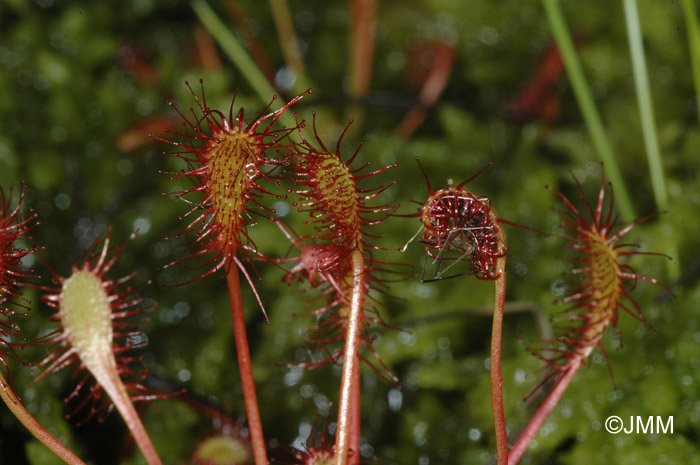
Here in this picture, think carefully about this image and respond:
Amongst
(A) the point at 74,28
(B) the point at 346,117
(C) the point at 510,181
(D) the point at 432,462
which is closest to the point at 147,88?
(A) the point at 74,28

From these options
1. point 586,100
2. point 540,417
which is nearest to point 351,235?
point 540,417

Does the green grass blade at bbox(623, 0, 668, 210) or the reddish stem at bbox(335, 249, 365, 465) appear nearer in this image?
the reddish stem at bbox(335, 249, 365, 465)

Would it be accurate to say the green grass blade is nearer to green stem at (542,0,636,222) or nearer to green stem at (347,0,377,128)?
green stem at (542,0,636,222)

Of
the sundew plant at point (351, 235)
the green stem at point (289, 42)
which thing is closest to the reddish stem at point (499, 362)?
the sundew plant at point (351, 235)

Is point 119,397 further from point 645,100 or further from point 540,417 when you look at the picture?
point 645,100

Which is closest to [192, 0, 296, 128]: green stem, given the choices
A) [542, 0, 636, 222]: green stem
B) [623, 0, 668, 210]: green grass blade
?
[542, 0, 636, 222]: green stem

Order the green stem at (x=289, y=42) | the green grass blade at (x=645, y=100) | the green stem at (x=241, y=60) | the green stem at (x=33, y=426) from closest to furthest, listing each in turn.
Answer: the green stem at (x=33, y=426), the green grass blade at (x=645, y=100), the green stem at (x=241, y=60), the green stem at (x=289, y=42)

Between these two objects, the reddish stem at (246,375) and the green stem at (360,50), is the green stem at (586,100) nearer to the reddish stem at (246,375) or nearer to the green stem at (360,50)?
the green stem at (360,50)
